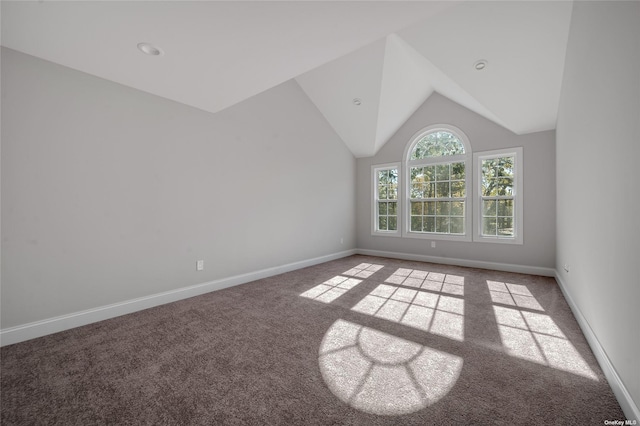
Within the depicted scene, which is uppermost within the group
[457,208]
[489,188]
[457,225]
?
[489,188]

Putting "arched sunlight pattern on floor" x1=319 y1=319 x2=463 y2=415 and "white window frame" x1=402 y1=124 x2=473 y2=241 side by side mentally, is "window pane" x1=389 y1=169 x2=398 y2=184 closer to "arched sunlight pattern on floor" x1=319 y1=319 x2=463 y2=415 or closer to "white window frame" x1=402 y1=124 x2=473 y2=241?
"white window frame" x1=402 y1=124 x2=473 y2=241

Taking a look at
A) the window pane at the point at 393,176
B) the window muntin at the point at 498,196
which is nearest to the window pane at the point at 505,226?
the window muntin at the point at 498,196

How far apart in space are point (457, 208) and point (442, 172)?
2.48ft

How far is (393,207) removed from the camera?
5.91 metres

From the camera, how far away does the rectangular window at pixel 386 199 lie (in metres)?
5.84

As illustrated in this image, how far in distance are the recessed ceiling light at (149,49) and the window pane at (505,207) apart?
5.22m

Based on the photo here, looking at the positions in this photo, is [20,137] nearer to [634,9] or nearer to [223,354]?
[223,354]

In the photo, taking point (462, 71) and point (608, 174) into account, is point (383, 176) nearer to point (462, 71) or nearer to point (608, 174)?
point (462, 71)

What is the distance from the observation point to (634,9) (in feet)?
4.20

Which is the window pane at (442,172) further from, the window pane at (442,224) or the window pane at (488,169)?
the window pane at (442,224)

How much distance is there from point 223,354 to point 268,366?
15.4 inches

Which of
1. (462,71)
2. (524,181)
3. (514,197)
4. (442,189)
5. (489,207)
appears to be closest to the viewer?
(462,71)

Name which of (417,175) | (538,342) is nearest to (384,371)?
(538,342)

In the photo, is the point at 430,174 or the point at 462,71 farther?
the point at 430,174
